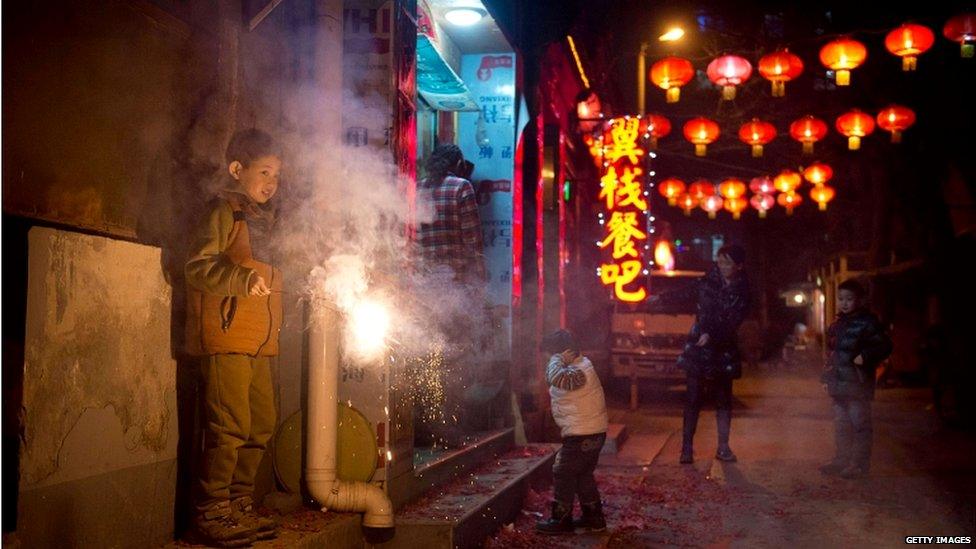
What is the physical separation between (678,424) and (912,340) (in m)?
14.2

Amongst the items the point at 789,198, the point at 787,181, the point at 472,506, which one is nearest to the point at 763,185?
the point at 789,198

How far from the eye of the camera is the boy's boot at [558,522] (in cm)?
703

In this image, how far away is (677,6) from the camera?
19.4 meters

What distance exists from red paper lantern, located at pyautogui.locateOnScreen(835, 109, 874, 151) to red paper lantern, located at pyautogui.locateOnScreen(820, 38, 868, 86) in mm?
3258

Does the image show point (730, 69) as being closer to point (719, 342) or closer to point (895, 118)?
point (895, 118)

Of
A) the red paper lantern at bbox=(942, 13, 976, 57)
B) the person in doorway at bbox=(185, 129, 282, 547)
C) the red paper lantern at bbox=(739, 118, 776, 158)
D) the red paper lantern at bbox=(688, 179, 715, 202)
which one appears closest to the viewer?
the person in doorway at bbox=(185, 129, 282, 547)

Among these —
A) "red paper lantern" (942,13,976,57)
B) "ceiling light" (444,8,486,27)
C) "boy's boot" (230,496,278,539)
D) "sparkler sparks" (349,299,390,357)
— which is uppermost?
"red paper lantern" (942,13,976,57)

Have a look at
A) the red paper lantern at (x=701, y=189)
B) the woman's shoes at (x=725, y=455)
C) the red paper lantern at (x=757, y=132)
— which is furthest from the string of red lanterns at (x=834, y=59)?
the red paper lantern at (x=701, y=189)

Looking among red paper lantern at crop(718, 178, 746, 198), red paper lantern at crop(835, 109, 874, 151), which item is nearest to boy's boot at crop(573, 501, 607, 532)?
red paper lantern at crop(835, 109, 874, 151)

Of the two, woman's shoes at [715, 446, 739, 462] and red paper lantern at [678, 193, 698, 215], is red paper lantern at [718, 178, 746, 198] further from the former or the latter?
woman's shoes at [715, 446, 739, 462]

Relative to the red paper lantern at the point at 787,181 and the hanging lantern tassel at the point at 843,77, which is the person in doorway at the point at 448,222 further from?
the red paper lantern at the point at 787,181

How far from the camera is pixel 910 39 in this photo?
13273 mm

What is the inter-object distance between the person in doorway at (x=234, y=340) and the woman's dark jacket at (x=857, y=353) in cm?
773

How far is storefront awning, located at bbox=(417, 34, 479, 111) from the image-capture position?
860 cm
